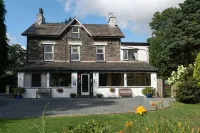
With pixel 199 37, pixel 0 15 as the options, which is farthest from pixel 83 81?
pixel 199 37

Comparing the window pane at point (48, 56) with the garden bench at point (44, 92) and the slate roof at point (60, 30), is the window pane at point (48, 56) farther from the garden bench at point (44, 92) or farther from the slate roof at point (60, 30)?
the garden bench at point (44, 92)

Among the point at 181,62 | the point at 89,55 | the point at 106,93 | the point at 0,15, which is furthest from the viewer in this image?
the point at 181,62

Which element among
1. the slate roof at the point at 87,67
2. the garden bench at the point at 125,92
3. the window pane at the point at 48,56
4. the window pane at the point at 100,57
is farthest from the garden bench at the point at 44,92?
the garden bench at the point at 125,92

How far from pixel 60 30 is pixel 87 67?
244 inches

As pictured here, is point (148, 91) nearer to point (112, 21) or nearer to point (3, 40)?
point (112, 21)

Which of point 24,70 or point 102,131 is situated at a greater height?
point 24,70

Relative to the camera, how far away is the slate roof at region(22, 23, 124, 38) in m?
31.9

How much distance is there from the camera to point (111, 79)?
3094cm

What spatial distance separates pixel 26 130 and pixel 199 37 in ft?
107

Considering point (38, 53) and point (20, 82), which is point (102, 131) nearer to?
point (20, 82)

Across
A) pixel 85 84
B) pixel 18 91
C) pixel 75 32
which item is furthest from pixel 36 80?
pixel 75 32

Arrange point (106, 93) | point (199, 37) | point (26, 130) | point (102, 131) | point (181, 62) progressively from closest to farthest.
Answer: point (102, 131) → point (26, 130) → point (106, 93) → point (199, 37) → point (181, 62)

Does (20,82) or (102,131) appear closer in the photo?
(102,131)

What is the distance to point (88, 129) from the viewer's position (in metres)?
4.02
